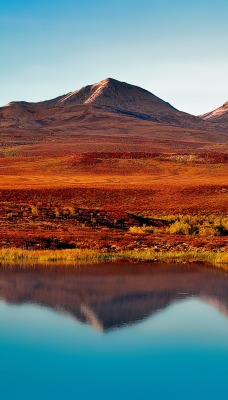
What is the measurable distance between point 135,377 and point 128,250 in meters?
17.4

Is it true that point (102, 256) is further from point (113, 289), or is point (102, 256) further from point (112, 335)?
point (112, 335)

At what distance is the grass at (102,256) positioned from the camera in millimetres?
27873

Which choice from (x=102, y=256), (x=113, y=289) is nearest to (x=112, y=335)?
(x=113, y=289)

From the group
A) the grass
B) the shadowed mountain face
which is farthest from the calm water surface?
the grass

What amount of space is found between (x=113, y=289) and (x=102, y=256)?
6.68m

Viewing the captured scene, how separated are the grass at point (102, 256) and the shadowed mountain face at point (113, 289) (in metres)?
1.79

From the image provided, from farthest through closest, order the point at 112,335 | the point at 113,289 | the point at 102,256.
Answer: the point at 102,256
the point at 113,289
the point at 112,335

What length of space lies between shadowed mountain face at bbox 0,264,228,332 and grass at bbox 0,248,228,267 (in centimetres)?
179

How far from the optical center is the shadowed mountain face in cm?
1897

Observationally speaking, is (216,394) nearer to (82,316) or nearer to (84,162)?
(82,316)

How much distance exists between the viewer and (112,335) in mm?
16297

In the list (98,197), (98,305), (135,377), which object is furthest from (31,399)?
(98,197)

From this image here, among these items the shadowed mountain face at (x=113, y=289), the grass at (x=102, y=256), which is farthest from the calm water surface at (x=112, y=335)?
the grass at (x=102, y=256)

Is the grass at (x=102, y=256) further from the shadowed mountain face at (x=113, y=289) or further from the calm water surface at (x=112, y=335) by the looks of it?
the calm water surface at (x=112, y=335)
